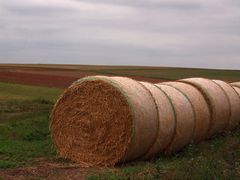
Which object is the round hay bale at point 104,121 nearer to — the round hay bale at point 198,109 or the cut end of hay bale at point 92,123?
the cut end of hay bale at point 92,123

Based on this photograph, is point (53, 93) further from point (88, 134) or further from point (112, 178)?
point (112, 178)

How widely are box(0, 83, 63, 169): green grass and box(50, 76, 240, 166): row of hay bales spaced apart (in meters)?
0.92

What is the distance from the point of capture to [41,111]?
17.9 meters

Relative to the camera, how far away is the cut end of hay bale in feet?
30.3

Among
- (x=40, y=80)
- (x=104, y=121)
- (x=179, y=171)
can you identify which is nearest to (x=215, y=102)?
(x=104, y=121)

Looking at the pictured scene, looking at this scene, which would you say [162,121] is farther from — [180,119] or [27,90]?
[27,90]

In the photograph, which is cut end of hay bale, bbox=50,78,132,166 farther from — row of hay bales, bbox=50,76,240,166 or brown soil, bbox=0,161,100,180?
brown soil, bbox=0,161,100,180

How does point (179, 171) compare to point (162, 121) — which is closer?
point (179, 171)

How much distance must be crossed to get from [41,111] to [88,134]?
838cm

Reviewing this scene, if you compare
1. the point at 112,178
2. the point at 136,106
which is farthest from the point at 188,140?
the point at 112,178

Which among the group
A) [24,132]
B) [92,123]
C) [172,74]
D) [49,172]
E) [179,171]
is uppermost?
[92,123]

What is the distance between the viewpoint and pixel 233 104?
1321 centimetres

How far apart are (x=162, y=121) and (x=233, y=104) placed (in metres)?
4.23

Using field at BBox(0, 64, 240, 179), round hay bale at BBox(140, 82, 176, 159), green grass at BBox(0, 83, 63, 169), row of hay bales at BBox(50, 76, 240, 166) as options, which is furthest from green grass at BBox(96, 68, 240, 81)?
round hay bale at BBox(140, 82, 176, 159)
